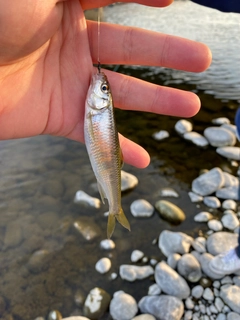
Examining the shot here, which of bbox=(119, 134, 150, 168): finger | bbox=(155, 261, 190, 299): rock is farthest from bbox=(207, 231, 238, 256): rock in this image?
bbox=(119, 134, 150, 168): finger

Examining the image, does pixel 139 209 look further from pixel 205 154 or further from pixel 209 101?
pixel 209 101

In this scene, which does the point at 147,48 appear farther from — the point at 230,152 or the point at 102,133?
the point at 230,152

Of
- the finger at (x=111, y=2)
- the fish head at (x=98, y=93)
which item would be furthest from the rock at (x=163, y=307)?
the finger at (x=111, y=2)

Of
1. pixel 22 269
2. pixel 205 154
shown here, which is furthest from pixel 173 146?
pixel 22 269

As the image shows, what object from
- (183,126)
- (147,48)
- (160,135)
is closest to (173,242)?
(147,48)

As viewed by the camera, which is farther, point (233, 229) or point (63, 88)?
point (233, 229)

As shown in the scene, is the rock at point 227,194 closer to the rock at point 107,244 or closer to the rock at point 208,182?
the rock at point 208,182
